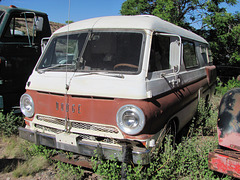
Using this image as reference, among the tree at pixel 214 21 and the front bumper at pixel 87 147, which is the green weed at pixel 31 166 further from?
the tree at pixel 214 21

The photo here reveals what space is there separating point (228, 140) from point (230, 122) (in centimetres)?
25

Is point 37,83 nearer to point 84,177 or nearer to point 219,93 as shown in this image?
point 84,177

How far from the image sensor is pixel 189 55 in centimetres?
520

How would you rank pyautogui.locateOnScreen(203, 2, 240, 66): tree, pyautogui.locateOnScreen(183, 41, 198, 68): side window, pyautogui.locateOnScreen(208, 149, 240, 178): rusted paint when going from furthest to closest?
pyautogui.locateOnScreen(203, 2, 240, 66): tree < pyautogui.locateOnScreen(183, 41, 198, 68): side window < pyautogui.locateOnScreen(208, 149, 240, 178): rusted paint

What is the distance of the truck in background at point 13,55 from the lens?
197 inches

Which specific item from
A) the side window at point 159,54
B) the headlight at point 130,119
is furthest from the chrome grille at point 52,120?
the side window at point 159,54

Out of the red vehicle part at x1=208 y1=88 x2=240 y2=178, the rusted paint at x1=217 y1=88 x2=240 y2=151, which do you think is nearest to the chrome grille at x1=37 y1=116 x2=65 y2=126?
the red vehicle part at x1=208 y1=88 x2=240 y2=178

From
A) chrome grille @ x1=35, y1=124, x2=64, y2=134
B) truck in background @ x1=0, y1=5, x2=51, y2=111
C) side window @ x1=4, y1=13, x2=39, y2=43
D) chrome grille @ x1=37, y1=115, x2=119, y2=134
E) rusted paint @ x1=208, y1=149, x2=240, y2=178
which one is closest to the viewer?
rusted paint @ x1=208, y1=149, x2=240, y2=178

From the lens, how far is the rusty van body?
297cm

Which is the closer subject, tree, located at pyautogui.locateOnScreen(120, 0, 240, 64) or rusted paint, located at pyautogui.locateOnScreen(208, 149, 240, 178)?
rusted paint, located at pyautogui.locateOnScreen(208, 149, 240, 178)

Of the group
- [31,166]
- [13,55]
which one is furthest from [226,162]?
[13,55]

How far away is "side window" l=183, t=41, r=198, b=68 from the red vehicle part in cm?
166

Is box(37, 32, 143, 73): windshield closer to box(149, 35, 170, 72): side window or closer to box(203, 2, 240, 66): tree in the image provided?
box(149, 35, 170, 72): side window

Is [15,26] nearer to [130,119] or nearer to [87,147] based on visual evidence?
[87,147]
